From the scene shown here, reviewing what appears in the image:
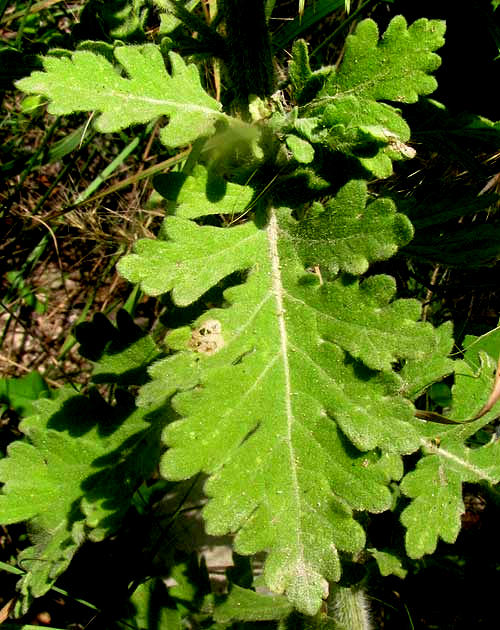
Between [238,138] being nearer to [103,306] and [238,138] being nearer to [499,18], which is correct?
[499,18]

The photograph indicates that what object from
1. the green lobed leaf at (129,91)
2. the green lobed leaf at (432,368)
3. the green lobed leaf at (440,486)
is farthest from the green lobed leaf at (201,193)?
the green lobed leaf at (440,486)

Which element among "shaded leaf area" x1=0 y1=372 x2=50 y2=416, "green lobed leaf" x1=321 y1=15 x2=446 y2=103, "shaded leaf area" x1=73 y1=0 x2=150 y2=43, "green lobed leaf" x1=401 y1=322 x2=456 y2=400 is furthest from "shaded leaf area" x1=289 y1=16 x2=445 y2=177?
"shaded leaf area" x1=0 y1=372 x2=50 y2=416

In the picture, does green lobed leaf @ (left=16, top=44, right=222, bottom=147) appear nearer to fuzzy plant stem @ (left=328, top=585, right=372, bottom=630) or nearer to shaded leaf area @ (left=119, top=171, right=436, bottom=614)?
shaded leaf area @ (left=119, top=171, right=436, bottom=614)

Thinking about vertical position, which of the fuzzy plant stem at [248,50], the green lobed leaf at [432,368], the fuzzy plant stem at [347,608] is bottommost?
the fuzzy plant stem at [347,608]

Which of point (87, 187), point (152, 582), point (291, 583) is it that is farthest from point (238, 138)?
point (87, 187)

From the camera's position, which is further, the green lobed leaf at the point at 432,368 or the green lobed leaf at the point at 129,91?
the green lobed leaf at the point at 432,368

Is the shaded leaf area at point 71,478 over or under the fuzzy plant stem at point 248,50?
under

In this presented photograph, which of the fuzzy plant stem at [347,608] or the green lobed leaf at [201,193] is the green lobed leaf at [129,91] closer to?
the green lobed leaf at [201,193]
